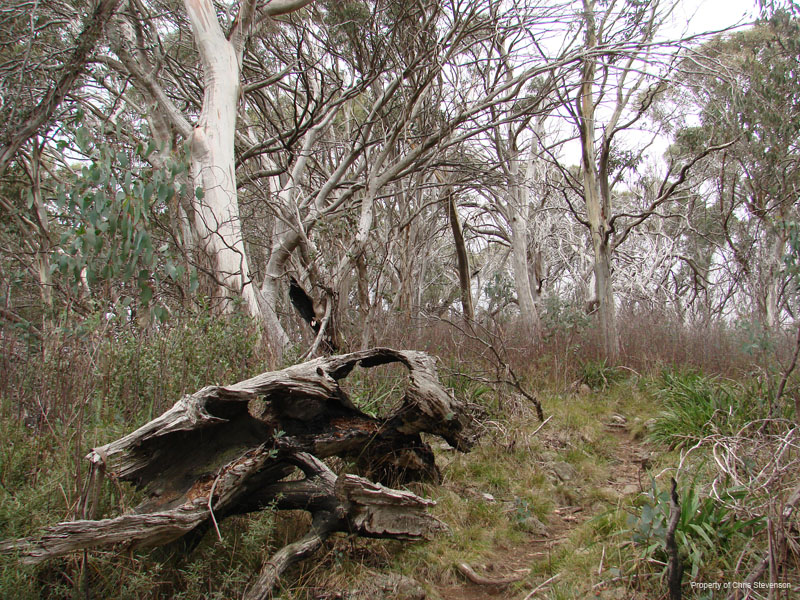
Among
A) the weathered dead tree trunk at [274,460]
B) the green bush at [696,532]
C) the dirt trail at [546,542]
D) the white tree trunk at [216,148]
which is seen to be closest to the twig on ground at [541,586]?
the dirt trail at [546,542]

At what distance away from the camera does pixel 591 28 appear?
6.92 meters

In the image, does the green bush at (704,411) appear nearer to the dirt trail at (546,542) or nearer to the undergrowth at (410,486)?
the undergrowth at (410,486)

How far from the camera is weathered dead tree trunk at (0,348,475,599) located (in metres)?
2.05

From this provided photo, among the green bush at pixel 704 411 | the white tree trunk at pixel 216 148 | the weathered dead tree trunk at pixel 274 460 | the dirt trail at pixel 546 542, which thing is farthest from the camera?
the white tree trunk at pixel 216 148

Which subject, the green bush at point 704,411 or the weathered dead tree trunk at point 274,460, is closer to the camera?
the weathered dead tree trunk at point 274,460

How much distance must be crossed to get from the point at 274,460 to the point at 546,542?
5.70ft

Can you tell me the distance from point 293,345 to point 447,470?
203 cm

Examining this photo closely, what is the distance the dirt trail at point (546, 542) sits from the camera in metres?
2.61

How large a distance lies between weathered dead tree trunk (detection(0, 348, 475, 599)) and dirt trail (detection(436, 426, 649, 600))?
1.13 feet

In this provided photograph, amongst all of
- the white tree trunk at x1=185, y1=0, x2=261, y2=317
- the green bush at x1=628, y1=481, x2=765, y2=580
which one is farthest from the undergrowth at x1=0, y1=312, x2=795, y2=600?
the white tree trunk at x1=185, y1=0, x2=261, y2=317

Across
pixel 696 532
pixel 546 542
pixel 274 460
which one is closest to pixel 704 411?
pixel 546 542

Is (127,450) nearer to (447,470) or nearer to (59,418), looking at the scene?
(59,418)

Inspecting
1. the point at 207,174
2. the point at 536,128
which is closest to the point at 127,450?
the point at 207,174

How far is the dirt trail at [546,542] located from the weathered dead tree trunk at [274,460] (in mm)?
344
